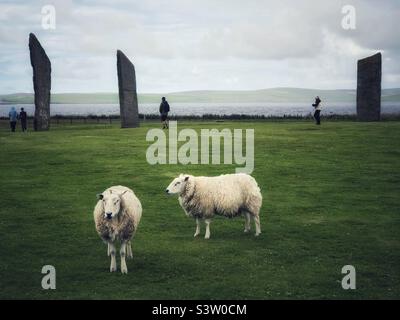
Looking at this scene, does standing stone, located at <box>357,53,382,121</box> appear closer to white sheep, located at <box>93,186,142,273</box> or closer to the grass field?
the grass field

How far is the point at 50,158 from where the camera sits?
27.8m

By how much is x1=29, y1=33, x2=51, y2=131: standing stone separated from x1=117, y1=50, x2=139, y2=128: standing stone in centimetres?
566

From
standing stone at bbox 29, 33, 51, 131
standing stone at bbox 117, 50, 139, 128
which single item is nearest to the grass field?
standing stone at bbox 117, 50, 139, 128

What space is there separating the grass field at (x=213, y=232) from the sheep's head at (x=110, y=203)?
1371 mm

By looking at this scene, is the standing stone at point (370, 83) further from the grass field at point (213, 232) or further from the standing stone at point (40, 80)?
the standing stone at point (40, 80)

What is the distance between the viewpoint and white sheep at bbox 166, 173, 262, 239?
1505cm

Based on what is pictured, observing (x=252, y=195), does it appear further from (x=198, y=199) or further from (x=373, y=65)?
(x=373, y=65)

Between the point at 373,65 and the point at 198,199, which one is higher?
the point at 373,65

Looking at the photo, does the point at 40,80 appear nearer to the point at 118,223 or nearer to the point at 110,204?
the point at 118,223

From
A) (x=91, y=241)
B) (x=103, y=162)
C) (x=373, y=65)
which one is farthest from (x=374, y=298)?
(x=373, y=65)

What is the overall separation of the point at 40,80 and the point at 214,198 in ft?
102
